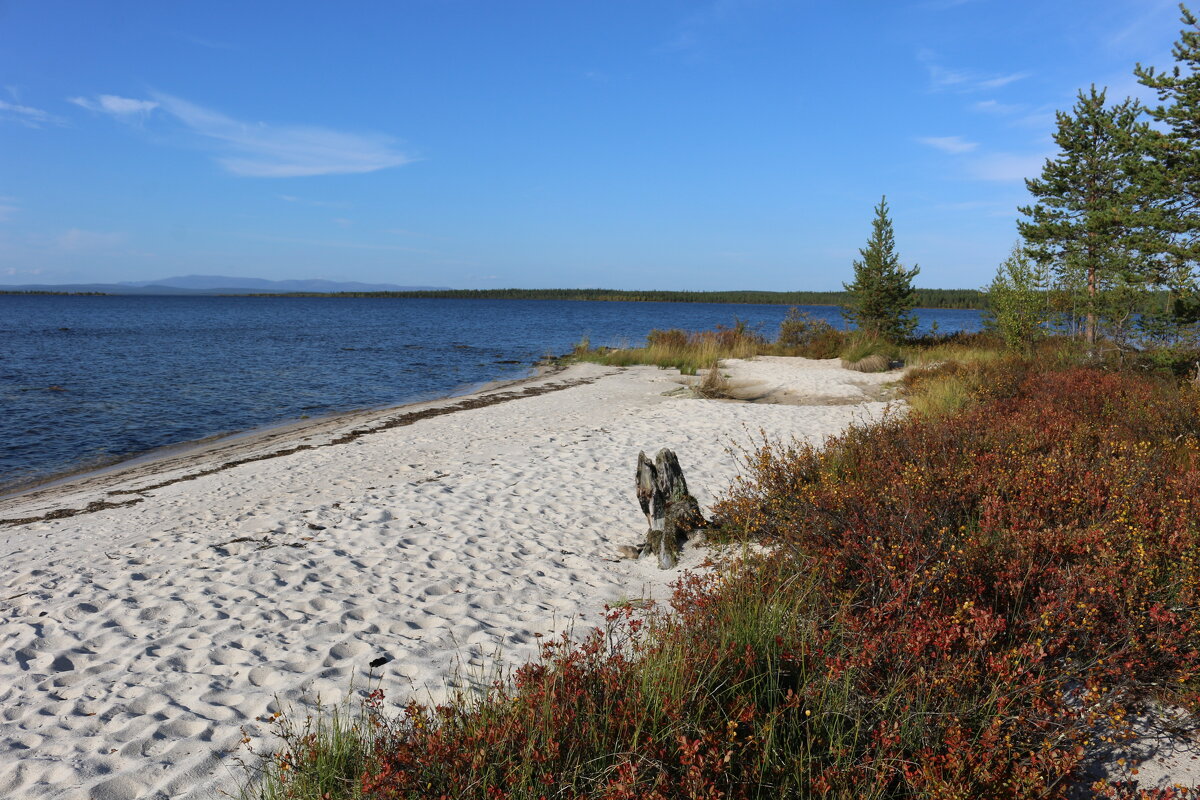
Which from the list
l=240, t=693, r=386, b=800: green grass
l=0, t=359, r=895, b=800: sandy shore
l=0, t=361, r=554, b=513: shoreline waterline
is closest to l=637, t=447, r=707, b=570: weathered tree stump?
l=0, t=359, r=895, b=800: sandy shore

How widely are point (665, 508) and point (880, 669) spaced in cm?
377

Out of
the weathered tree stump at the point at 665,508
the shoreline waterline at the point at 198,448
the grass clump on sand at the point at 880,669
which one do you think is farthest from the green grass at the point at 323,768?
the shoreline waterline at the point at 198,448

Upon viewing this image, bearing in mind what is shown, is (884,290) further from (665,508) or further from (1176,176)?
(665,508)

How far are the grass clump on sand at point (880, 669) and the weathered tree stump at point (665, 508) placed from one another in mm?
1489

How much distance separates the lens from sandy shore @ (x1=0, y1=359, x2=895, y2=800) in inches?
153

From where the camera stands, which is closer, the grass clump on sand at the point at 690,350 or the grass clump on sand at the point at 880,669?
the grass clump on sand at the point at 880,669

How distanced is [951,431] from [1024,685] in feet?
14.7

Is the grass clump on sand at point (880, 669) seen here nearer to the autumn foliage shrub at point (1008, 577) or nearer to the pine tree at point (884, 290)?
the autumn foliage shrub at point (1008, 577)

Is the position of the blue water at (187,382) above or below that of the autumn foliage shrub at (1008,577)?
below

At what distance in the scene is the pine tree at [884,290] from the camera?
2659 centimetres

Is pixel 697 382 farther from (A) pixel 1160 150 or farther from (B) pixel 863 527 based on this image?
(B) pixel 863 527

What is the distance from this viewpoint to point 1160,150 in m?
12.1

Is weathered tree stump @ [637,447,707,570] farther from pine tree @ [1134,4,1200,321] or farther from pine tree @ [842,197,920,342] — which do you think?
pine tree @ [842,197,920,342]

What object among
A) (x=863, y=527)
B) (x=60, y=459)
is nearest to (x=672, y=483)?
(x=863, y=527)
